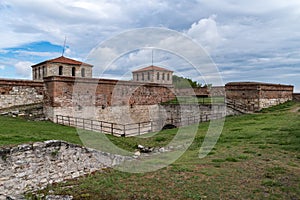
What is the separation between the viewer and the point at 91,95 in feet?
66.0

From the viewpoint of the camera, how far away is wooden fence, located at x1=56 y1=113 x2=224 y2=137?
57.4ft

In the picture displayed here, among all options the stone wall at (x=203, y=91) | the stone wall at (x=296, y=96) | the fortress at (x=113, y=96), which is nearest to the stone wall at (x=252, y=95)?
the fortress at (x=113, y=96)

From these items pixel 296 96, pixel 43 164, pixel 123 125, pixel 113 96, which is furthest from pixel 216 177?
pixel 296 96

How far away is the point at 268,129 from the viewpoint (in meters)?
13.8

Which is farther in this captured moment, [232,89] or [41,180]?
[232,89]

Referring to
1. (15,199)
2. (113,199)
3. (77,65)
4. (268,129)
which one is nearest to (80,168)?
(15,199)

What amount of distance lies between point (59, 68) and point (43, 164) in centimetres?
2523

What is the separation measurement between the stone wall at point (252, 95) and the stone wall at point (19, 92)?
15.3 m

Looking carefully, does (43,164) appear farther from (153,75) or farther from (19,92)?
(153,75)

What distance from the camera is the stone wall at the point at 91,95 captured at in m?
18.2

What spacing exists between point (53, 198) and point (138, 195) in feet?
8.19

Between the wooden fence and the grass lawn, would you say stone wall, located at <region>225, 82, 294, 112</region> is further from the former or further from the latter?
the grass lawn

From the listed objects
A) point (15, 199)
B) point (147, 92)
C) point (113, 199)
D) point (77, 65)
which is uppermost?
point (77, 65)

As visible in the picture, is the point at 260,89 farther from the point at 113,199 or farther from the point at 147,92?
the point at 113,199
